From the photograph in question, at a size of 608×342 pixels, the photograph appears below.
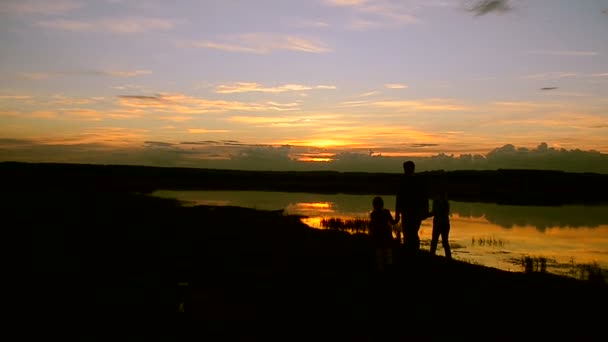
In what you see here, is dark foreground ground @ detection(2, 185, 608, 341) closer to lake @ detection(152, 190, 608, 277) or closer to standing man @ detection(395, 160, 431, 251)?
standing man @ detection(395, 160, 431, 251)

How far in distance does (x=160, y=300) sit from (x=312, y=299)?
2980 mm

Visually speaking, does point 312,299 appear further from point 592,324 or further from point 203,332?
point 592,324

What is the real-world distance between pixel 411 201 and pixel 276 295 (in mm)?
3399

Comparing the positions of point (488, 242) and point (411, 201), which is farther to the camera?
point (488, 242)

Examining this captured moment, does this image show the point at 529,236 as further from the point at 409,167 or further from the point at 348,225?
the point at 409,167

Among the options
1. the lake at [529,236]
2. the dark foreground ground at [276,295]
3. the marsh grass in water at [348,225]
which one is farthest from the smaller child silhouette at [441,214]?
the marsh grass in water at [348,225]

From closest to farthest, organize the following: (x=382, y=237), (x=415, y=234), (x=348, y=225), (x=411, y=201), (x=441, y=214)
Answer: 1. (x=382, y=237)
2. (x=411, y=201)
3. (x=415, y=234)
4. (x=441, y=214)
5. (x=348, y=225)

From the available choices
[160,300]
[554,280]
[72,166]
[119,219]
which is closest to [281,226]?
[119,219]

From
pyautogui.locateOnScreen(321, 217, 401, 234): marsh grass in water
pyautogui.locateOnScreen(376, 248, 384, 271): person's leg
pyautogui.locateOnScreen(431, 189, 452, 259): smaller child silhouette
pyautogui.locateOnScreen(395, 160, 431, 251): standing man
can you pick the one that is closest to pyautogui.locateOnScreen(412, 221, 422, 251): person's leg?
pyautogui.locateOnScreen(395, 160, 431, 251): standing man

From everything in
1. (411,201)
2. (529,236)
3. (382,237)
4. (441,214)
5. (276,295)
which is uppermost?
(411,201)

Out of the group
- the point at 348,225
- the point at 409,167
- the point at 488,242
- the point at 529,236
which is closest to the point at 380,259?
the point at 409,167

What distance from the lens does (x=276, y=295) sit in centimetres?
1173

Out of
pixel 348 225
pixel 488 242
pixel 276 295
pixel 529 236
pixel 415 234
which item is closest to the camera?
pixel 415 234

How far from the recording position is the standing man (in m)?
10.9
